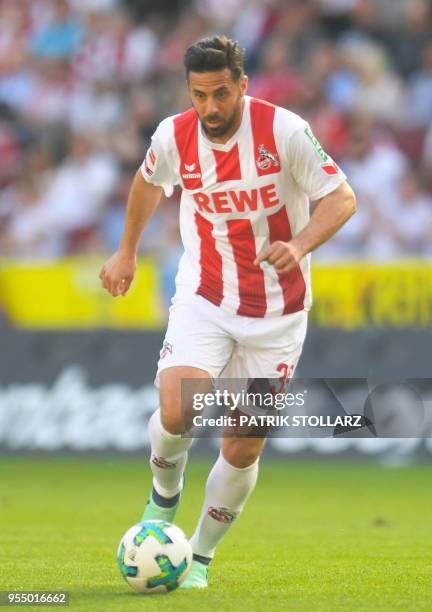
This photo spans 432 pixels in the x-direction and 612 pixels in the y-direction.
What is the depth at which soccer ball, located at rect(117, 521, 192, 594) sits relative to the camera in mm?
5801

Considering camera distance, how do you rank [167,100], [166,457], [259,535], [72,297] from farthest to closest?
[167,100]
[72,297]
[259,535]
[166,457]

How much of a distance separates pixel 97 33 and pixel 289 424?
281 inches

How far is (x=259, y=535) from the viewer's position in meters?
8.23

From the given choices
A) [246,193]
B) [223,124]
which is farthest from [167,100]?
[223,124]

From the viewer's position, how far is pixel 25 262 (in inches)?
580

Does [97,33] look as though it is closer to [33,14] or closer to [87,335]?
[33,14]

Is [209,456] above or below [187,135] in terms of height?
below

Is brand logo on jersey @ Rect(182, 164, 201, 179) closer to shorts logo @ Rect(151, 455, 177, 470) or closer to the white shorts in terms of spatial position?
the white shorts

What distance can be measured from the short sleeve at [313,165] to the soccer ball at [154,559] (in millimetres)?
1651

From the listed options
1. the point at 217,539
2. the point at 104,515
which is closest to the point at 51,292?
the point at 104,515

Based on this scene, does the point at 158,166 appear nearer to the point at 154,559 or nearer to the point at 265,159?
the point at 265,159

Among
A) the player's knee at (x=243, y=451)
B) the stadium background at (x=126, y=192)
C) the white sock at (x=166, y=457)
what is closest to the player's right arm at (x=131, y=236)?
the white sock at (x=166, y=457)

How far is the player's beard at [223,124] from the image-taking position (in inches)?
235

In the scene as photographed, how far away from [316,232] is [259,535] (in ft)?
9.83
